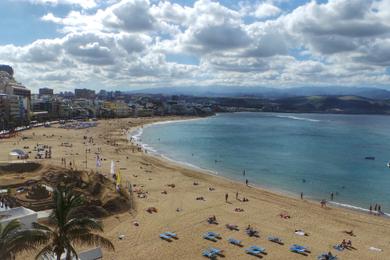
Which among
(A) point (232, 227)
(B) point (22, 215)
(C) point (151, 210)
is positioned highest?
(B) point (22, 215)

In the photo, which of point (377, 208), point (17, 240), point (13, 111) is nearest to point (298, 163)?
point (377, 208)

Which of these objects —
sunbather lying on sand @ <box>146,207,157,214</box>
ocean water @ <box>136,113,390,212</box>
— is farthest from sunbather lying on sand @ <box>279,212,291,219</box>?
ocean water @ <box>136,113,390,212</box>

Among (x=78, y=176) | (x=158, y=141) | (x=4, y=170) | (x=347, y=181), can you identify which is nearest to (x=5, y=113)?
(x=158, y=141)

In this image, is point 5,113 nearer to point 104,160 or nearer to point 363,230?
point 104,160

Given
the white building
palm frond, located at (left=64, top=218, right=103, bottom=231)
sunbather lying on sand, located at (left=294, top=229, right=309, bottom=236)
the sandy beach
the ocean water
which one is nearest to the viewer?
palm frond, located at (left=64, top=218, right=103, bottom=231)

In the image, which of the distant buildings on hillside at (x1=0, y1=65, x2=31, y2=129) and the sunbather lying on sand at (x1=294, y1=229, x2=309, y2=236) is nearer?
the sunbather lying on sand at (x1=294, y1=229, x2=309, y2=236)

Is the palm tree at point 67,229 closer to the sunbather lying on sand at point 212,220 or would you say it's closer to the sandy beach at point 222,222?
the sandy beach at point 222,222

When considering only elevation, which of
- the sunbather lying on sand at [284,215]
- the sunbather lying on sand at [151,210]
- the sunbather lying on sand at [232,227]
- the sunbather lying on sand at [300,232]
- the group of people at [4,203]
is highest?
the group of people at [4,203]

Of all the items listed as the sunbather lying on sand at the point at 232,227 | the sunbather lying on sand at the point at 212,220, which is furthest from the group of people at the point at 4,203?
the sunbather lying on sand at the point at 232,227

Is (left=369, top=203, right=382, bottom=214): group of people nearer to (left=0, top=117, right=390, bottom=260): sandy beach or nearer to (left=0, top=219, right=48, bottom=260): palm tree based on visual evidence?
(left=0, top=117, right=390, bottom=260): sandy beach

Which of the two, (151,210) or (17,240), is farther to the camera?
(151,210)

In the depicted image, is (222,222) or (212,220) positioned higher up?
(212,220)

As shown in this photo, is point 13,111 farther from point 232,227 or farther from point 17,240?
point 17,240
